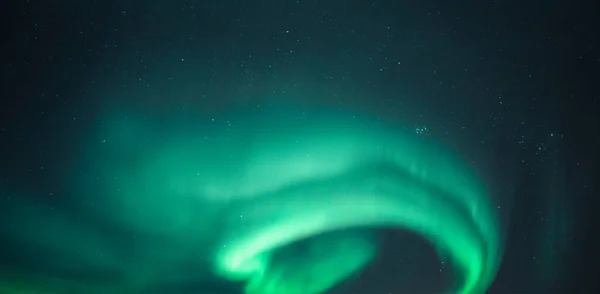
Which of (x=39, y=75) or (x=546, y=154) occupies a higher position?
(x=39, y=75)

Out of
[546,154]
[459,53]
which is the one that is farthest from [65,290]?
[546,154]

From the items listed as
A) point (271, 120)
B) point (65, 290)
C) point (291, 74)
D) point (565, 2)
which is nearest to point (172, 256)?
point (65, 290)

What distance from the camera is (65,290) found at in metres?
1.35

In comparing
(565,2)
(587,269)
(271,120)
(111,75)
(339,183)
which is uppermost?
(565,2)

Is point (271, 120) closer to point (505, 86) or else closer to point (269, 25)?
point (269, 25)

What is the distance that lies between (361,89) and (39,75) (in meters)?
0.79

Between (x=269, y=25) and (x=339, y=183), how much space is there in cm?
43

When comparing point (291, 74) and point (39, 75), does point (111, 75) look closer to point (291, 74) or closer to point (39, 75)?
point (39, 75)

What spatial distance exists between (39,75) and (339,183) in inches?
30.9

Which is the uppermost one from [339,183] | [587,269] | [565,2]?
[565,2]

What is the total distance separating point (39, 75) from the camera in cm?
133

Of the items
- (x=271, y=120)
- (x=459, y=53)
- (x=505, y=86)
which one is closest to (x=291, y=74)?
(x=271, y=120)

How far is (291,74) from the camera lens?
1.35 meters

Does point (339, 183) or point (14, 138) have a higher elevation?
point (14, 138)
